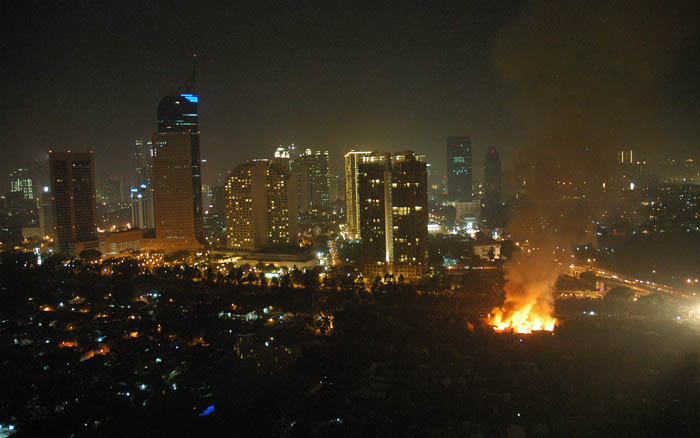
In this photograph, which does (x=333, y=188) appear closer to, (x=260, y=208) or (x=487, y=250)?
Answer: (x=260, y=208)

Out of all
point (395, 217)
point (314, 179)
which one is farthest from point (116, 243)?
point (314, 179)

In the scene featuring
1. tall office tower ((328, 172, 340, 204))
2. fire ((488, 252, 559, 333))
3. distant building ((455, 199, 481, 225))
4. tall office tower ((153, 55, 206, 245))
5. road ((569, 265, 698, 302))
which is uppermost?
tall office tower ((153, 55, 206, 245))

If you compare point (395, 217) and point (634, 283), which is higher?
point (395, 217)

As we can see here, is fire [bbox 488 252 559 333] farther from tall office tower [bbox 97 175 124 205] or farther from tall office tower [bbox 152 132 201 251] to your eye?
tall office tower [bbox 97 175 124 205]

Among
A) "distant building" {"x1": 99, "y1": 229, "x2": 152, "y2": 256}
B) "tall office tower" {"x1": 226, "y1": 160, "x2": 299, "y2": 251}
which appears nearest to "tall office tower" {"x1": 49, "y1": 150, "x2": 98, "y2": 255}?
"distant building" {"x1": 99, "y1": 229, "x2": 152, "y2": 256}

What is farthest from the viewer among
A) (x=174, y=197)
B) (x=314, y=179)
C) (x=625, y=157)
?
(x=314, y=179)

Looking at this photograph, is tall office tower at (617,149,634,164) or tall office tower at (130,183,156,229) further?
tall office tower at (130,183,156,229)

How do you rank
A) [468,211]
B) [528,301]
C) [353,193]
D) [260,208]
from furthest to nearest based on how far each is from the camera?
1. [468,211]
2. [353,193]
3. [260,208]
4. [528,301]
